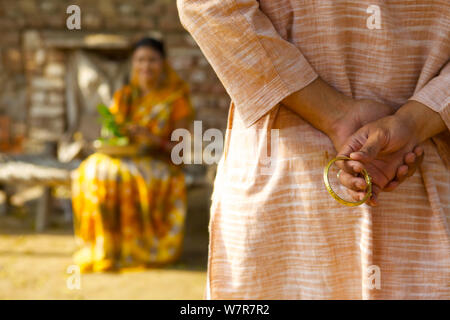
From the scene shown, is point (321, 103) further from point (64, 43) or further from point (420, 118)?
point (64, 43)

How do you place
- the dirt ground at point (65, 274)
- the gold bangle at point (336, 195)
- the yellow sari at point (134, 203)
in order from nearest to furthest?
1. the gold bangle at point (336, 195)
2. the dirt ground at point (65, 274)
3. the yellow sari at point (134, 203)

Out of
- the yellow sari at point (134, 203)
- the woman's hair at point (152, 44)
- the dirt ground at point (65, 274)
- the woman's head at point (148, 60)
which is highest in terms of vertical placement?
the woman's hair at point (152, 44)

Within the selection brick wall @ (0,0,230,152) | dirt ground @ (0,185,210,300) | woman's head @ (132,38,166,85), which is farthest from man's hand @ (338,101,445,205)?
brick wall @ (0,0,230,152)

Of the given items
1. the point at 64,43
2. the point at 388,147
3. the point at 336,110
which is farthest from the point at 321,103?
the point at 64,43

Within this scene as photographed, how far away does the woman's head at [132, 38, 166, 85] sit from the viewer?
12.7 ft

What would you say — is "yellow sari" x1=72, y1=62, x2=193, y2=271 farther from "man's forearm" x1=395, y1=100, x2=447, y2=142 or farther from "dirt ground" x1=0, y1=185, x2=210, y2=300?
"man's forearm" x1=395, y1=100, x2=447, y2=142

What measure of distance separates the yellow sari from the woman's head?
15 centimetres

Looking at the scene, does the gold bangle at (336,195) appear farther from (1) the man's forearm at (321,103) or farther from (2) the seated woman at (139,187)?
(2) the seated woman at (139,187)

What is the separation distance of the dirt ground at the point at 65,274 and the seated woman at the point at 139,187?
17cm

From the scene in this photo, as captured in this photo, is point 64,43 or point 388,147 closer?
point 388,147

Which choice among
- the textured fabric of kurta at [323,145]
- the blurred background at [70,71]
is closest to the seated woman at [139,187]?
the blurred background at [70,71]

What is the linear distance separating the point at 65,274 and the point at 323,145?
3001 mm

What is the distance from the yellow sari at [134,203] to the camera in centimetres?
367

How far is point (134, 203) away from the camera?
374 cm
